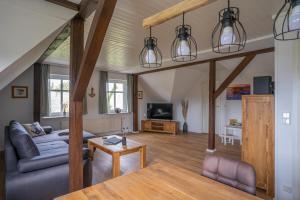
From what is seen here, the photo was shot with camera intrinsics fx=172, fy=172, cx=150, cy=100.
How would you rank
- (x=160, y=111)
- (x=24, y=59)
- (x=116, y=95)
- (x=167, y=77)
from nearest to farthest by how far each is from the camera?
(x=24, y=59) → (x=167, y=77) → (x=116, y=95) → (x=160, y=111)

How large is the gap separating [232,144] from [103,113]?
4306 mm

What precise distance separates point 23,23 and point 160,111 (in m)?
5.82

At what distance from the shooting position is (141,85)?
7285 mm

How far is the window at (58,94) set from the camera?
5.14 metres

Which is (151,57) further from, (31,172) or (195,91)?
(195,91)

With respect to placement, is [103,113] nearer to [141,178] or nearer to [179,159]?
[179,159]

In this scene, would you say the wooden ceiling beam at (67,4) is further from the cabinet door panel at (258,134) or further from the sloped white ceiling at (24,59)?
the cabinet door panel at (258,134)

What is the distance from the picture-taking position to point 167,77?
19.4ft

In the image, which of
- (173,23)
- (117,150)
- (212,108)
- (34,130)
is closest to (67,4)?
(173,23)

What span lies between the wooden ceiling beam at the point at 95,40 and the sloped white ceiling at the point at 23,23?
0.68 meters

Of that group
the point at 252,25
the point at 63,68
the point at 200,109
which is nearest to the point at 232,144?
the point at 200,109

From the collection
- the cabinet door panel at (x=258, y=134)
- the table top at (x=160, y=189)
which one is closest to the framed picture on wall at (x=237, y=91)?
the cabinet door panel at (x=258, y=134)

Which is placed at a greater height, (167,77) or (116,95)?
(167,77)

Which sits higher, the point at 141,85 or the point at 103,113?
the point at 141,85
